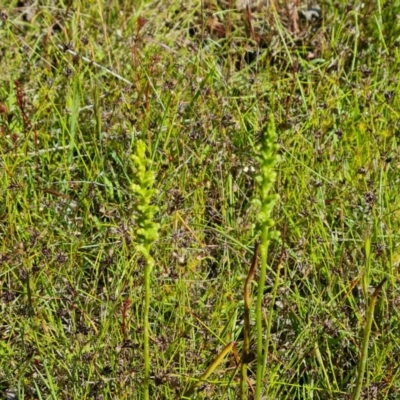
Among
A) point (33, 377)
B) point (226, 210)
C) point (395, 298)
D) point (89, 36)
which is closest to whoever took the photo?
point (33, 377)

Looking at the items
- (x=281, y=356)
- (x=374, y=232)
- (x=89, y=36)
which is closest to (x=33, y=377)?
(x=281, y=356)

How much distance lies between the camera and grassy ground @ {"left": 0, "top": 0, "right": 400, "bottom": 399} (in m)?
2.39

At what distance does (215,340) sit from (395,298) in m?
0.53

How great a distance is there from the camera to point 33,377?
92.8 inches

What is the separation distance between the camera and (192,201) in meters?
2.92

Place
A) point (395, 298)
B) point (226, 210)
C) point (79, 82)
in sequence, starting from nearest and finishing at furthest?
point (395, 298)
point (226, 210)
point (79, 82)

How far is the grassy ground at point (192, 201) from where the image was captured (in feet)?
7.85

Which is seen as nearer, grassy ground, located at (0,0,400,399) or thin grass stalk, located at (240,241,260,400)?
thin grass stalk, located at (240,241,260,400)

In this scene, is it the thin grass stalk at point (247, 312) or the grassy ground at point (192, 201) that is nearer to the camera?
the thin grass stalk at point (247, 312)

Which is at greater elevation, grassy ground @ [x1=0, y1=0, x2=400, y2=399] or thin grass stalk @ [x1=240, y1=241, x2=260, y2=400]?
thin grass stalk @ [x1=240, y1=241, x2=260, y2=400]

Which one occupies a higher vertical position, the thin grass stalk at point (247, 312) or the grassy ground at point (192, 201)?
the thin grass stalk at point (247, 312)

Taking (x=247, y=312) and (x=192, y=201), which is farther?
(x=192, y=201)

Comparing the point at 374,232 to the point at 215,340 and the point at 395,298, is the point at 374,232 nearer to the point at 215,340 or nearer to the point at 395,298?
the point at 395,298

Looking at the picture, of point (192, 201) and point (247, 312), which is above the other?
point (247, 312)
